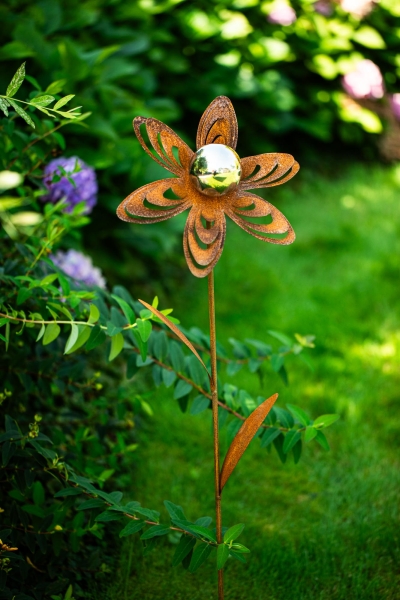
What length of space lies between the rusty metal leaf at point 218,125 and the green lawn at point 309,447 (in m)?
1.09

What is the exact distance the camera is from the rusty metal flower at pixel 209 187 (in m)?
1.20

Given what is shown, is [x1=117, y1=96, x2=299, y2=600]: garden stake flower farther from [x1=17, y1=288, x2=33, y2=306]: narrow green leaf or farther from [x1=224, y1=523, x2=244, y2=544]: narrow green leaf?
[x1=17, y1=288, x2=33, y2=306]: narrow green leaf

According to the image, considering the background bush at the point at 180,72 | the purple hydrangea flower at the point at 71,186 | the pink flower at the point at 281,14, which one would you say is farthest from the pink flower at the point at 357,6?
the purple hydrangea flower at the point at 71,186

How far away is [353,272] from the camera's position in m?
3.38

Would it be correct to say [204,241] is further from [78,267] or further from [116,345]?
[78,267]

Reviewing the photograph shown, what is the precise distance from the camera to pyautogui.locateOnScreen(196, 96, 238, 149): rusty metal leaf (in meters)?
1.30

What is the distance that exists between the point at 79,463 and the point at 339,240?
8.48 ft

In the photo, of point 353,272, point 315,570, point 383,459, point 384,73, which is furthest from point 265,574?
point 384,73

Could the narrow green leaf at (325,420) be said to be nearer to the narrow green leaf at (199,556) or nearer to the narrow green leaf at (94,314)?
the narrow green leaf at (199,556)

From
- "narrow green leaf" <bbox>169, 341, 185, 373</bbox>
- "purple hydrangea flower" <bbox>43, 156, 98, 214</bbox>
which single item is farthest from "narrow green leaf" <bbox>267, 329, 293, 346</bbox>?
"purple hydrangea flower" <bbox>43, 156, 98, 214</bbox>

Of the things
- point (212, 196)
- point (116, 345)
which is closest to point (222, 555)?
point (116, 345)

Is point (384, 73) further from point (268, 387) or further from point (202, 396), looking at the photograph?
point (202, 396)

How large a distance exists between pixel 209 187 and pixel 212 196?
53 mm

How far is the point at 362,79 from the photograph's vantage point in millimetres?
4730
